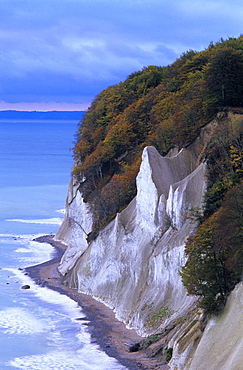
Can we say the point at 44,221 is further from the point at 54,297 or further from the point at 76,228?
the point at 54,297

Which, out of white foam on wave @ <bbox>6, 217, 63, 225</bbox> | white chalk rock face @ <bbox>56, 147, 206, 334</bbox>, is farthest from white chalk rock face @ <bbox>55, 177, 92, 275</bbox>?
white foam on wave @ <bbox>6, 217, 63, 225</bbox>

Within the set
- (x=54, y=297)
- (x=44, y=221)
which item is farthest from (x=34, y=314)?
(x=44, y=221)

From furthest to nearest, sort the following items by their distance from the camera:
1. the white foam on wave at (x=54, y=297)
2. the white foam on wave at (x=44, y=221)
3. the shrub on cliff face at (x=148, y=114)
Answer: the white foam on wave at (x=44, y=221) → the shrub on cliff face at (x=148, y=114) → the white foam on wave at (x=54, y=297)

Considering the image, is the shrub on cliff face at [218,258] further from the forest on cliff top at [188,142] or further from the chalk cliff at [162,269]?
the chalk cliff at [162,269]

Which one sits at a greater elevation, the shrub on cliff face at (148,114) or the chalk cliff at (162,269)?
the shrub on cliff face at (148,114)

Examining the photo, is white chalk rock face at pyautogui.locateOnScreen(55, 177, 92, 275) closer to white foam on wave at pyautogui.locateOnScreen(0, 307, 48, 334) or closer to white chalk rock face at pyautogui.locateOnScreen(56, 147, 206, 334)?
white chalk rock face at pyautogui.locateOnScreen(56, 147, 206, 334)

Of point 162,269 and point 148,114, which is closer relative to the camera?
point 162,269

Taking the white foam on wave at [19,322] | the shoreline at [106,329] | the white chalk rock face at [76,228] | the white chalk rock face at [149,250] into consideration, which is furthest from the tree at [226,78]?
the white foam on wave at [19,322]
